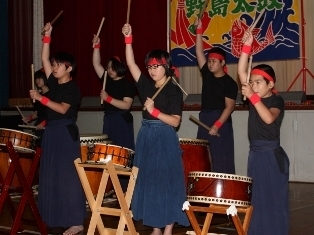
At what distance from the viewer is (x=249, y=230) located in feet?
11.7

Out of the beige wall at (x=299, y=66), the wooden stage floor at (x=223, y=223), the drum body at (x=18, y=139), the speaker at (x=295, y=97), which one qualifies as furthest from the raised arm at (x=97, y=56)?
the beige wall at (x=299, y=66)

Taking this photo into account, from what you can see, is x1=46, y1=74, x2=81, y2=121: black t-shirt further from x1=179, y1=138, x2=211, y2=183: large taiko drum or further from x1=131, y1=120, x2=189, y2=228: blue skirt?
x1=179, y1=138, x2=211, y2=183: large taiko drum

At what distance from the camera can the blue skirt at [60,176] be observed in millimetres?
4457

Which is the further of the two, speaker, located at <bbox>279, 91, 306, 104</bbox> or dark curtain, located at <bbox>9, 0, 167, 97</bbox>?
dark curtain, located at <bbox>9, 0, 167, 97</bbox>

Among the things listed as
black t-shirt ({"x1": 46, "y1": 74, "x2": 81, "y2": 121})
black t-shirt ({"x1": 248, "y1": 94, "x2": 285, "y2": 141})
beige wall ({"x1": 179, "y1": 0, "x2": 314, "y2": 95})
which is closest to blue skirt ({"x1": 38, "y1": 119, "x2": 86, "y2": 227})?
black t-shirt ({"x1": 46, "y1": 74, "x2": 81, "y2": 121})

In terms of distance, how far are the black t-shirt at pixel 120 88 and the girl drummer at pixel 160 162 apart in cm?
160

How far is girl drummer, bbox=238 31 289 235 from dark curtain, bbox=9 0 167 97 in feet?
16.3

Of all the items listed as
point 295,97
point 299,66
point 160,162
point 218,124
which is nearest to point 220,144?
point 218,124

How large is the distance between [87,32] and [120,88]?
389cm

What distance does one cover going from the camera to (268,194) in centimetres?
352

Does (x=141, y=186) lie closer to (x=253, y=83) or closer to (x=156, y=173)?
(x=156, y=173)

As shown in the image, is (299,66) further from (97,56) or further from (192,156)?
(192,156)

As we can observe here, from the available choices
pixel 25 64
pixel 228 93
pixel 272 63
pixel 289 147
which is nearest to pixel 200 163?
pixel 228 93

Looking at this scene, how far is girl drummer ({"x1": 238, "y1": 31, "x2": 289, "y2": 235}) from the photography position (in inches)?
138
